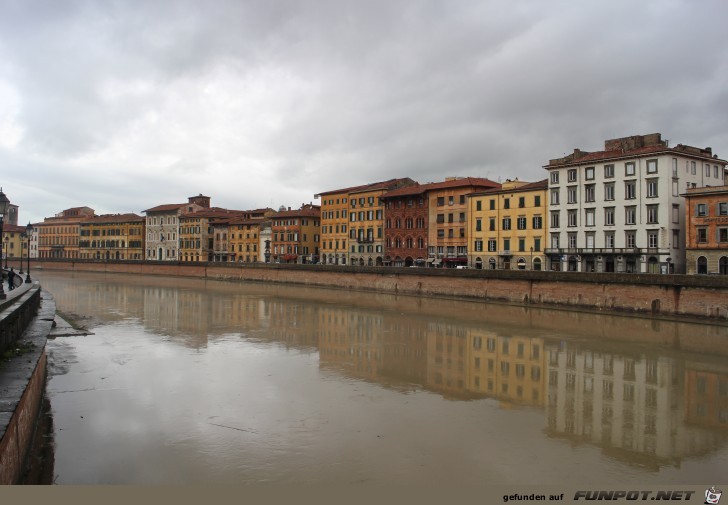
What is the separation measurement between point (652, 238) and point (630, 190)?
179 inches

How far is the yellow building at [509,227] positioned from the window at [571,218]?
2.63 metres

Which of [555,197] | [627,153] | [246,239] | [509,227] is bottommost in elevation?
[509,227]

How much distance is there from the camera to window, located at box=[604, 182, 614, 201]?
1909 inches

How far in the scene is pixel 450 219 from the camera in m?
63.8

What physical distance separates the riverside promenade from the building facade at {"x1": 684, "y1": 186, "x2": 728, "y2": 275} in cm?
4126

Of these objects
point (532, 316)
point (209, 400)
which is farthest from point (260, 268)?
point (209, 400)

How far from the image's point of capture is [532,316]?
1453 inches

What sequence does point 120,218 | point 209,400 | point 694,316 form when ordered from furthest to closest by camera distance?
point 120,218 → point 694,316 → point 209,400

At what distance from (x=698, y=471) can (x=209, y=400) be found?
11.1 metres

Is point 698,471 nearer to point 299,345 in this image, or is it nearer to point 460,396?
point 460,396


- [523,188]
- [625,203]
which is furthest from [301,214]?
[625,203]

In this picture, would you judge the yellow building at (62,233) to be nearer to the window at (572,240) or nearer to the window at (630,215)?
the window at (572,240)

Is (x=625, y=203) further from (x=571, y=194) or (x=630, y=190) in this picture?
(x=571, y=194)

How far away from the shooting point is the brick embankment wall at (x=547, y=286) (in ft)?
111
